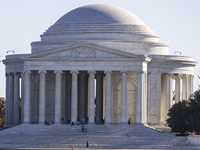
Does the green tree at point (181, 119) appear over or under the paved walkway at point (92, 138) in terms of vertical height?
over

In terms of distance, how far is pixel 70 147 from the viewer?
18050cm

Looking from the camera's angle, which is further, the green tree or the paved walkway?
the green tree

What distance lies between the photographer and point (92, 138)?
18775 cm

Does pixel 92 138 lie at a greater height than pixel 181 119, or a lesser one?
lesser

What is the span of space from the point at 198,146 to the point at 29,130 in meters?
36.4

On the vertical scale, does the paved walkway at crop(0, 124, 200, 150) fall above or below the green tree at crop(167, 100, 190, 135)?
below

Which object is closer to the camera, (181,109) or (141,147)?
(141,147)

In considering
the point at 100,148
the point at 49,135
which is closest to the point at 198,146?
the point at 100,148

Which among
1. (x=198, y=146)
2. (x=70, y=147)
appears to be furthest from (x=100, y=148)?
(x=198, y=146)

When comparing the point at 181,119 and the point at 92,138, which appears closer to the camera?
the point at 92,138

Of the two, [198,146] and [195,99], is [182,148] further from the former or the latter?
[195,99]

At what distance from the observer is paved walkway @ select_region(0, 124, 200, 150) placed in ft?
597

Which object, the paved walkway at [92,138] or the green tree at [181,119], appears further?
the green tree at [181,119]

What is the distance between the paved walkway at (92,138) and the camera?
597ft
